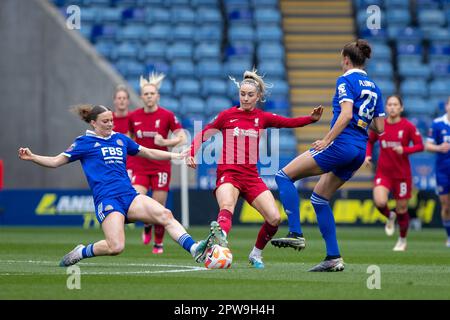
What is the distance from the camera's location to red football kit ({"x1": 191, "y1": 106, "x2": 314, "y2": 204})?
12.0m

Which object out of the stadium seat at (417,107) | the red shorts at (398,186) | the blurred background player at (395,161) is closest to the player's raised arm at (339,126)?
the blurred background player at (395,161)

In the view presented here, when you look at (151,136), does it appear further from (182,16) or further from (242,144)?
(182,16)

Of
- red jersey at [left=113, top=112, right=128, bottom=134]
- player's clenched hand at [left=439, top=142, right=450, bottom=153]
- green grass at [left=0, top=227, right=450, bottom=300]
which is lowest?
green grass at [left=0, top=227, right=450, bottom=300]

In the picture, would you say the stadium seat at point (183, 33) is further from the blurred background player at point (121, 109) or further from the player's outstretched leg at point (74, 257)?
the player's outstretched leg at point (74, 257)

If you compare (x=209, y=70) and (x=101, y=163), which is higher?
(x=209, y=70)

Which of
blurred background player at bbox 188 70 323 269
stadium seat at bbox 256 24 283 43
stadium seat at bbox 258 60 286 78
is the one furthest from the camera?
stadium seat at bbox 256 24 283 43

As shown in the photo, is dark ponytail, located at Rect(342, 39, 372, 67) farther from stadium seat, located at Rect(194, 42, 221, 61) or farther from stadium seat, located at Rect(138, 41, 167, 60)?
stadium seat, located at Rect(138, 41, 167, 60)

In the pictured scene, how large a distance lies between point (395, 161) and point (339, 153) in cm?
654

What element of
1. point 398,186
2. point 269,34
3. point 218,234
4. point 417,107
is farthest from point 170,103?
point 218,234

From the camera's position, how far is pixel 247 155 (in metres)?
12.1

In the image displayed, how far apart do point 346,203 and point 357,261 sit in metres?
10.3

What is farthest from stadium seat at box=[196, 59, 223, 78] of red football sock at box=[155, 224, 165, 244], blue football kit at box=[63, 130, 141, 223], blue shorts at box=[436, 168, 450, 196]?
blue football kit at box=[63, 130, 141, 223]

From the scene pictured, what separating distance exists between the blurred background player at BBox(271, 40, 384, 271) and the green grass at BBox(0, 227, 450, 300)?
41cm

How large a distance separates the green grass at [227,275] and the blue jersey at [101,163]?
2.78 feet
